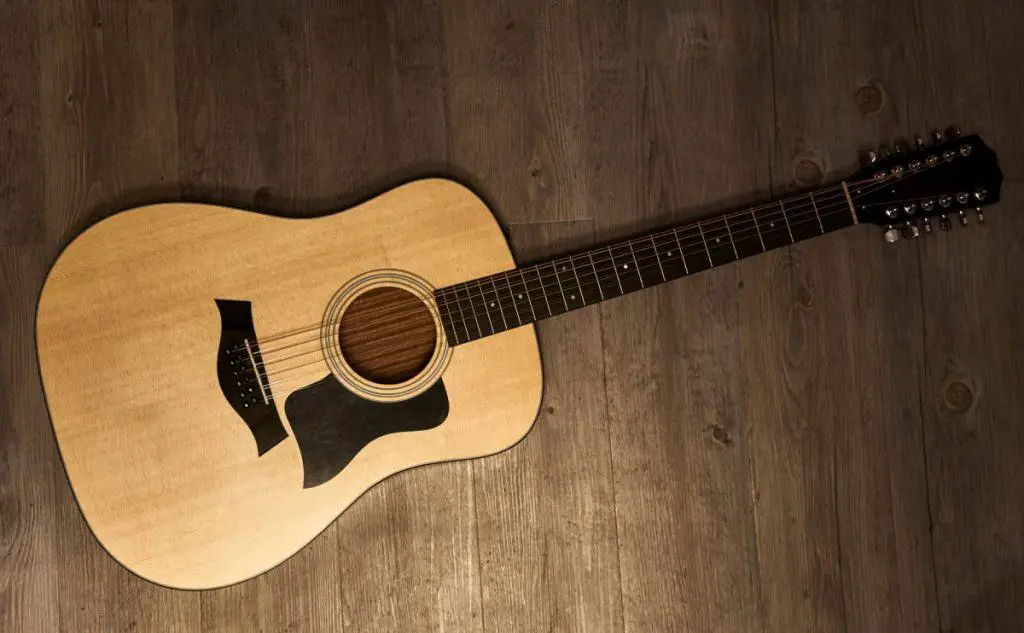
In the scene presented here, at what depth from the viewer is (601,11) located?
1384mm

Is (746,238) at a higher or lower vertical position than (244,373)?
higher

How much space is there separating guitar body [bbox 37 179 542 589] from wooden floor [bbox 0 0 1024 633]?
133 mm

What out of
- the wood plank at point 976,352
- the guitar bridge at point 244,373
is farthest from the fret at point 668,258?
the guitar bridge at point 244,373

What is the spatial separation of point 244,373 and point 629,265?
737 mm

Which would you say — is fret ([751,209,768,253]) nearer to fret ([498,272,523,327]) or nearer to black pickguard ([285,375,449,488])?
fret ([498,272,523,327])

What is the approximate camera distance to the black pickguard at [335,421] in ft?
3.91

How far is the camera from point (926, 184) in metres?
1.27

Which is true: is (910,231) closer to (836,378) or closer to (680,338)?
(836,378)

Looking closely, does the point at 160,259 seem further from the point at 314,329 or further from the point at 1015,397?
the point at 1015,397

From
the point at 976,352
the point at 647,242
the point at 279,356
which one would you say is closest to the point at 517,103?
the point at 647,242

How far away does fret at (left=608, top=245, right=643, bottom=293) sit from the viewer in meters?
1.25

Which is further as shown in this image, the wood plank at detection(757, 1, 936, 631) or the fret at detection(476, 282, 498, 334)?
the wood plank at detection(757, 1, 936, 631)

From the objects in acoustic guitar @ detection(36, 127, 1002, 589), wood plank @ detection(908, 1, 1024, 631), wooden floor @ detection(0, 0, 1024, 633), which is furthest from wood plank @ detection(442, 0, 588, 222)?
wood plank @ detection(908, 1, 1024, 631)

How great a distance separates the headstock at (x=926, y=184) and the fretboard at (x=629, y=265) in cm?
5
